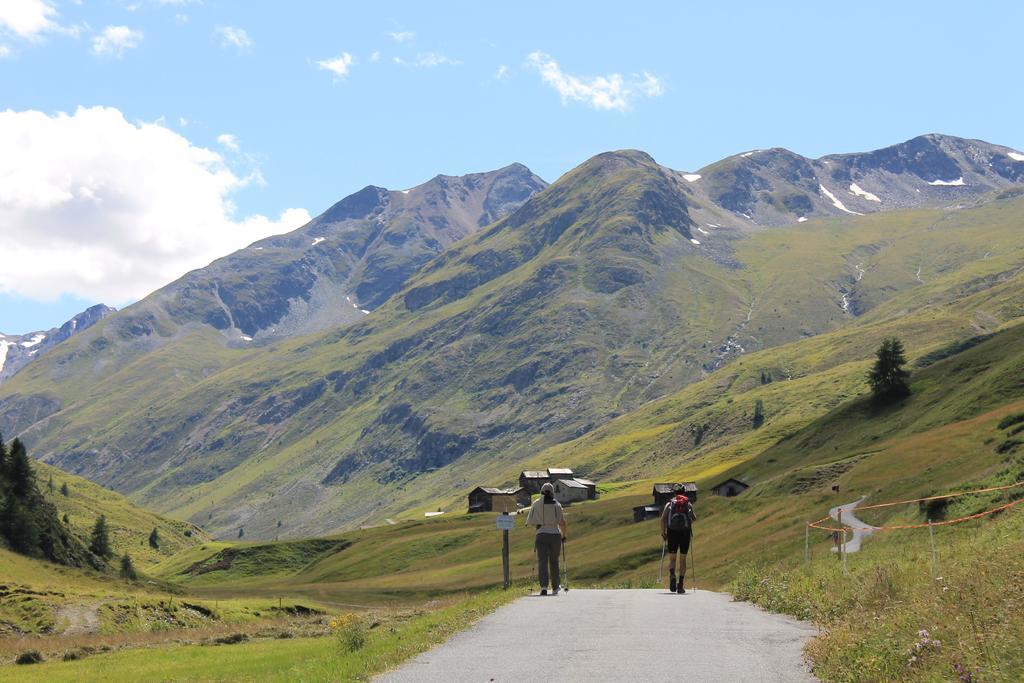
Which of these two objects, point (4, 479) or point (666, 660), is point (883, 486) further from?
point (4, 479)

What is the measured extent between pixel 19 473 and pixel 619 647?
119 m

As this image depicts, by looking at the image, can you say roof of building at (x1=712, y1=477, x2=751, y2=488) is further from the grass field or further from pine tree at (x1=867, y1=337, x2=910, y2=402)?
the grass field

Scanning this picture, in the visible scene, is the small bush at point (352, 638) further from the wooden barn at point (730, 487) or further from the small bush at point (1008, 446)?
the wooden barn at point (730, 487)

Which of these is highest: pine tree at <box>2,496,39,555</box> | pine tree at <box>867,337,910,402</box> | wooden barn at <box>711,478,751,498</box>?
pine tree at <box>867,337,910,402</box>

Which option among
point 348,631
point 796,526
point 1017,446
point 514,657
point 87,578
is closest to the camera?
point 514,657

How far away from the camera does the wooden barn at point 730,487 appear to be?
472 ft

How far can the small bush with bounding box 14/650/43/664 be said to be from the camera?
130ft

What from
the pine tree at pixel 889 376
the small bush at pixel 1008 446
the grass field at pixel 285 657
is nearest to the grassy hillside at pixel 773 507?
the small bush at pixel 1008 446

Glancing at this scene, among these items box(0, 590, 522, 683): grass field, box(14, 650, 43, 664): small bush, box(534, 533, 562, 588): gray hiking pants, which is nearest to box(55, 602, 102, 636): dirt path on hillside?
box(0, 590, 522, 683): grass field

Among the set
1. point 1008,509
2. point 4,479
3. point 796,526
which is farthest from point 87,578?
point 1008,509

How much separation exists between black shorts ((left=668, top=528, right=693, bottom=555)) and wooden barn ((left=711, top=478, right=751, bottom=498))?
11412cm

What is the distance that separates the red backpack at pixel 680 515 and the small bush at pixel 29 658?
2691 centimetres

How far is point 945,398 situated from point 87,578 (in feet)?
336

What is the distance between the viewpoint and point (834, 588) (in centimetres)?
2403
